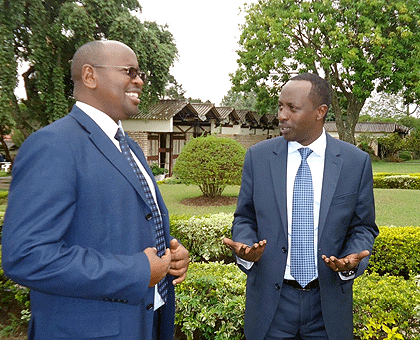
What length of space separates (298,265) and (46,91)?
59.5 ft

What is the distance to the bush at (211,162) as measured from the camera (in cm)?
1291

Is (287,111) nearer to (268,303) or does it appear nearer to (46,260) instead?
(268,303)

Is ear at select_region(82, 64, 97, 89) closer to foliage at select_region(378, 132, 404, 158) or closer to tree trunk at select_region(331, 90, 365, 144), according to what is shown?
tree trunk at select_region(331, 90, 365, 144)

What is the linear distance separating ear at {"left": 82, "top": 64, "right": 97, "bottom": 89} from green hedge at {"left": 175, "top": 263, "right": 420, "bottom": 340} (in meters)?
2.68

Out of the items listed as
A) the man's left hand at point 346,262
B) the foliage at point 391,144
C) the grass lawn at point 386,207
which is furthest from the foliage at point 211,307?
the foliage at point 391,144

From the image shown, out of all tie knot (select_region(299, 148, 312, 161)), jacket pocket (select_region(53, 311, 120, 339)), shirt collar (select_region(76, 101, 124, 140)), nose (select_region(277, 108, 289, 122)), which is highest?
nose (select_region(277, 108, 289, 122))

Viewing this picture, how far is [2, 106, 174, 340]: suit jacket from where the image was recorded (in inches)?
56.1

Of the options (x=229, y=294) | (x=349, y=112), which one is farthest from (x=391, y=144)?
(x=229, y=294)

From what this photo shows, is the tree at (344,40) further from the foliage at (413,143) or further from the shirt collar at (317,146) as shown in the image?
the shirt collar at (317,146)

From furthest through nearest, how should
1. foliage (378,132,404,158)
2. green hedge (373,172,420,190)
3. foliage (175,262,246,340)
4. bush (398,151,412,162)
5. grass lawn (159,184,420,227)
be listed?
1. bush (398,151,412,162)
2. foliage (378,132,404,158)
3. green hedge (373,172,420,190)
4. grass lawn (159,184,420,227)
5. foliage (175,262,246,340)

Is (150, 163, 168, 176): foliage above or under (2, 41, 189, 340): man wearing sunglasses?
under

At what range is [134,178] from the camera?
179cm

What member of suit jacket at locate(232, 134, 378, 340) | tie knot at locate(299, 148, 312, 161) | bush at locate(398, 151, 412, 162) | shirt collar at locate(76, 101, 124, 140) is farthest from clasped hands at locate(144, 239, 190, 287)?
bush at locate(398, 151, 412, 162)

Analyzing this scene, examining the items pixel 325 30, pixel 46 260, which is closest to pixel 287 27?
pixel 325 30
